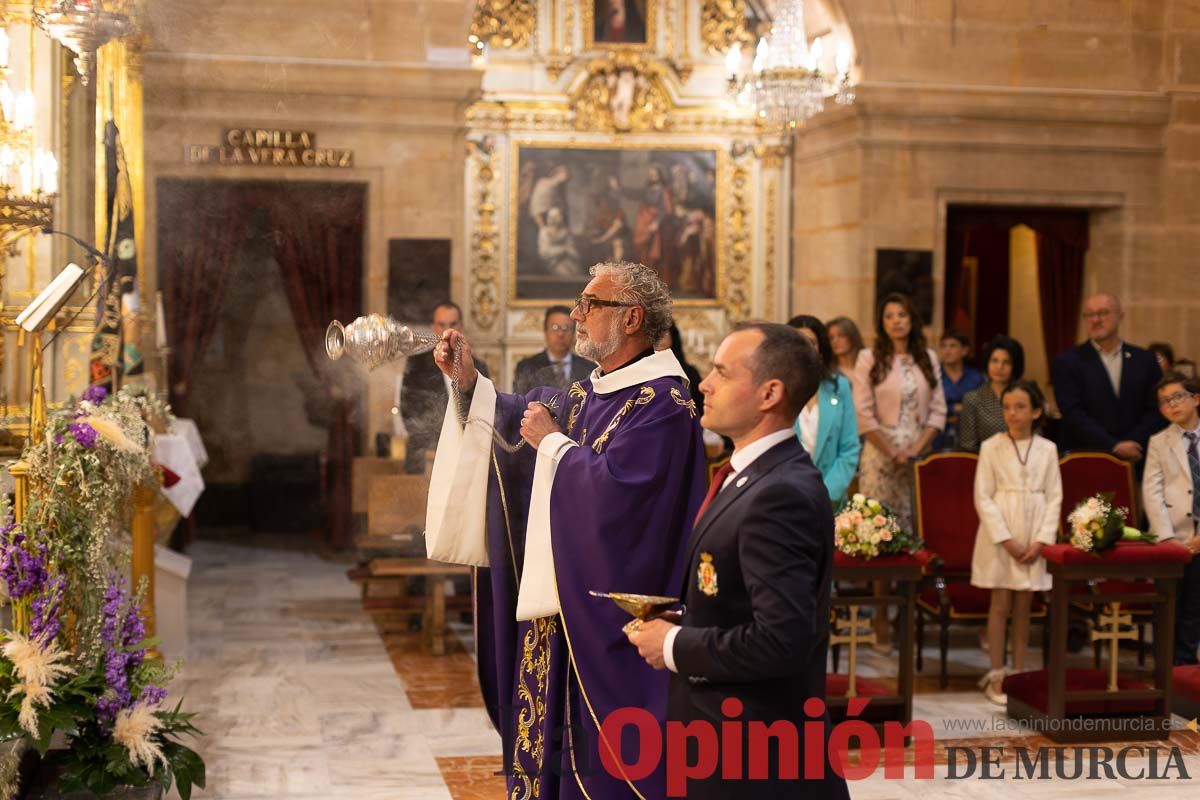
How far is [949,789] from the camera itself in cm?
543

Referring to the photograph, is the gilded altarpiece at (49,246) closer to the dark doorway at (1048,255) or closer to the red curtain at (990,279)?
the dark doorway at (1048,255)

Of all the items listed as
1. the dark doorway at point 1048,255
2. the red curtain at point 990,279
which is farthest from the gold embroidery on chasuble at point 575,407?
the red curtain at point 990,279

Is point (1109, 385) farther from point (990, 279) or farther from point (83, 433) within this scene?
point (83, 433)

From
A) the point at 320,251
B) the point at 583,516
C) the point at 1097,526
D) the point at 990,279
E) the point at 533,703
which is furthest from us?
the point at 990,279

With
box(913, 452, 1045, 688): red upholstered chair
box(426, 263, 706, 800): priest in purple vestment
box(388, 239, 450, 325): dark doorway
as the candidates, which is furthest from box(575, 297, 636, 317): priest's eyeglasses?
box(388, 239, 450, 325): dark doorway

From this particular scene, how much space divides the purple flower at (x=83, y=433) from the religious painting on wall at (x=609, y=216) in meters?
7.25

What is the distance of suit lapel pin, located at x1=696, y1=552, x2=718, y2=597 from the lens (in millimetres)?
2863

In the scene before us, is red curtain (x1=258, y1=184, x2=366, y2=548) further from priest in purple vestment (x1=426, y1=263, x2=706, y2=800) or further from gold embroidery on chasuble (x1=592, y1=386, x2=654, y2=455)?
gold embroidery on chasuble (x1=592, y1=386, x2=654, y2=455)

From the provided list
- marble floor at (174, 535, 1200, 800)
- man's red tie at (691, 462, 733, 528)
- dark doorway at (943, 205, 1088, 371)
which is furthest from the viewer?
dark doorway at (943, 205, 1088, 371)

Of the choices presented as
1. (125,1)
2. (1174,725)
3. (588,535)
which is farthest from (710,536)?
(125,1)

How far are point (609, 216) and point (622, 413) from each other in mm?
8557

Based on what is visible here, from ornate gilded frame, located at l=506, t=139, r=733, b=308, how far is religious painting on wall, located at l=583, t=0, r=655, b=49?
83cm

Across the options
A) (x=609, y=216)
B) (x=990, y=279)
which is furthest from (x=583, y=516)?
(x=990, y=279)

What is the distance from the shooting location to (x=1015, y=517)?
6.70 metres
